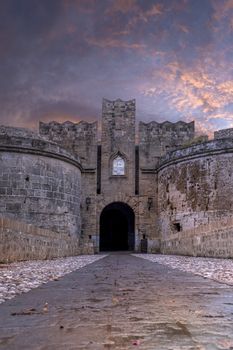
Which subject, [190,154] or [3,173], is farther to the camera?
[190,154]

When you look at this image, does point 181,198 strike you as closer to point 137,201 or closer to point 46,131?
point 137,201

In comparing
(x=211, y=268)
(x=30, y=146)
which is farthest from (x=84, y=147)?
(x=211, y=268)

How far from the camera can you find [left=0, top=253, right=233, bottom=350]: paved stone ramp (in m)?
2.00

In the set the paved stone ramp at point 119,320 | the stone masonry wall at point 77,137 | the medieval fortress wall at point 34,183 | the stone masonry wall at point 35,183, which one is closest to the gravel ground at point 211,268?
the paved stone ramp at point 119,320

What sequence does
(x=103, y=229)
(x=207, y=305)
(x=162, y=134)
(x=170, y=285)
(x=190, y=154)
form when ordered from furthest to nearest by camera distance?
(x=103, y=229) → (x=162, y=134) → (x=190, y=154) → (x=170, y=285) → (x=207, y=305)

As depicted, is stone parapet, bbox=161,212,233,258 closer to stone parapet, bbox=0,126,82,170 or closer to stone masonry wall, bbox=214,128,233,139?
stone parapet, bbox=0,126,82,170

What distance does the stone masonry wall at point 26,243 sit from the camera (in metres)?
9.24

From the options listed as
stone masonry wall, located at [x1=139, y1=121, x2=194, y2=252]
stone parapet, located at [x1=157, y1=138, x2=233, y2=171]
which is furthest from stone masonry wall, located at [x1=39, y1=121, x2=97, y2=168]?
stone parapet, located at [x1=157, y1=138, x2=233, y2=171]

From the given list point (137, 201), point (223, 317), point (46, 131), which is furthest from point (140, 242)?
point (223, 317)

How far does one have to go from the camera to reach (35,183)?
20.3 metres

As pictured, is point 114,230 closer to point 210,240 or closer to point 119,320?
point 210,240

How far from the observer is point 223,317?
2.63 m

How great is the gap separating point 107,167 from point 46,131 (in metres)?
5.10

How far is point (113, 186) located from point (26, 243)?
17.2m
